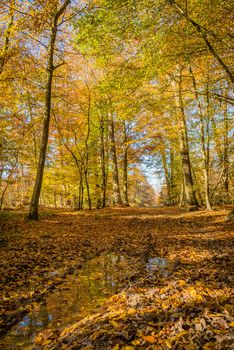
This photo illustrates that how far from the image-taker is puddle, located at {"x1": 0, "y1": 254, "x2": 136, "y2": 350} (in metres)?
2.66

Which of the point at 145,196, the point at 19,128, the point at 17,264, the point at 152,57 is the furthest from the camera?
the point at 145,196

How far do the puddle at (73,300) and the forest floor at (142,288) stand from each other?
0.13 m

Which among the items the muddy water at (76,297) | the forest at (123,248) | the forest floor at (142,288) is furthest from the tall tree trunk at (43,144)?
the muddy water at (76,297)

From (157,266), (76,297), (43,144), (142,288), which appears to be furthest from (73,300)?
(43,144)

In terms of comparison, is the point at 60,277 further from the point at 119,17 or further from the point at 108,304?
the point at 119,17

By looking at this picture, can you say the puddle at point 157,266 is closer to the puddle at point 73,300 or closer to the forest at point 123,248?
the forest at point 123,248

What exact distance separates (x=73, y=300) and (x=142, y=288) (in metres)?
1.02

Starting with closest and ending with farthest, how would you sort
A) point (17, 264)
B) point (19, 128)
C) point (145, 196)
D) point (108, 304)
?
point (108, 304) → point (17, 264) → point (19, 128) → point (145, 196)

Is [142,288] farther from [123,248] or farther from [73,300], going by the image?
[123,248]

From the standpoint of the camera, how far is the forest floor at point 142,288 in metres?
2.28

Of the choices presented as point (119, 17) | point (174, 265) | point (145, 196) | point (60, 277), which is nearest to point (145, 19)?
point (119, 17)

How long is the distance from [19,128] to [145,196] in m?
42.2

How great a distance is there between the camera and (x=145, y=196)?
56.0 meters

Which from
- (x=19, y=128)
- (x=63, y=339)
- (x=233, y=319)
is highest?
(x=19, y=128)
